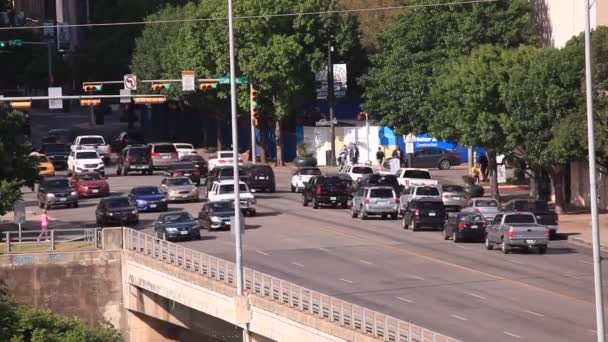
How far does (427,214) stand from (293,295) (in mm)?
23624

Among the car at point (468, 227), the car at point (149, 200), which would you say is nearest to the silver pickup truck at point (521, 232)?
the car at point (468, 227)

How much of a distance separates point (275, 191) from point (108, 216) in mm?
18812

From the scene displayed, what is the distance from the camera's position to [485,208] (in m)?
64.3

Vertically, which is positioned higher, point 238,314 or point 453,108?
point 453,108

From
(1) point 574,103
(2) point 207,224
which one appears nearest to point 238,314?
(2) point 207,224

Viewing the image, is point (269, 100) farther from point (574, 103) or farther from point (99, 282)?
point (99, 282)

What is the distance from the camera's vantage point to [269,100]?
100125 mm

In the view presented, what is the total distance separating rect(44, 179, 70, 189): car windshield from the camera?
3009 inches

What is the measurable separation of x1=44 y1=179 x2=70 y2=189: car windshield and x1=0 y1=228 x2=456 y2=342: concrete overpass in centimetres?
1934

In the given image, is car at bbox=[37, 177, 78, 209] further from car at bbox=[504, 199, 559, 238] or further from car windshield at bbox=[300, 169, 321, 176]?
car at bbox=[504, 199, 559, 238]

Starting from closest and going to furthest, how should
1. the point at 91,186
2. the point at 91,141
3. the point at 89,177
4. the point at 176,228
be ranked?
the point at 176,228, the point at 91,186, the point at 89,177, the point at 91,141

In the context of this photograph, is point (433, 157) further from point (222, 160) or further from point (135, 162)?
point (135, 162)

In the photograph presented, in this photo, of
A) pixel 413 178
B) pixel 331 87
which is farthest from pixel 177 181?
pixel 331 87

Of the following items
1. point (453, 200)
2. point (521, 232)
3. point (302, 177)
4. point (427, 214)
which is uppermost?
point (302, 177)
